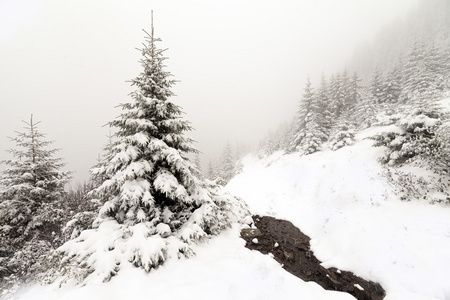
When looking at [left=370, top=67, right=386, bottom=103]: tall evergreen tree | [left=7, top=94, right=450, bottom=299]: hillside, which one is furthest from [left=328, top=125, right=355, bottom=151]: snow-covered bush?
[left=370, top=67, right=386, bottom=103]: tall evergreen tree

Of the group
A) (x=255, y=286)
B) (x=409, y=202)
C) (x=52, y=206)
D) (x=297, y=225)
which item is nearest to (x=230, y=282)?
(x=255, y=286)

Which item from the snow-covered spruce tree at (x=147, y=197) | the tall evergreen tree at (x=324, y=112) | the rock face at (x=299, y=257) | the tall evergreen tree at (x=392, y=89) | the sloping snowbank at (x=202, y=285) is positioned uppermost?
the tall evergreen tree at (x=392, y=89)

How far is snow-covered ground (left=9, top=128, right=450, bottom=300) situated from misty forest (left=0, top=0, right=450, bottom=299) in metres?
0.04

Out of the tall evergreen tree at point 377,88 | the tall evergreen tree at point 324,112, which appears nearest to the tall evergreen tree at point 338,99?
the tall evergreen tree at point 324,112

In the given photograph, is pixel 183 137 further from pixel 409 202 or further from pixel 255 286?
pixel 409 202

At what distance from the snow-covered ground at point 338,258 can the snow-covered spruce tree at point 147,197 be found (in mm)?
465

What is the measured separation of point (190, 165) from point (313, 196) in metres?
8.48

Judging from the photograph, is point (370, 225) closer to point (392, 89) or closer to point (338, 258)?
point (338, 258)

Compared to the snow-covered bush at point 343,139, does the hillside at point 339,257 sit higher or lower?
lower

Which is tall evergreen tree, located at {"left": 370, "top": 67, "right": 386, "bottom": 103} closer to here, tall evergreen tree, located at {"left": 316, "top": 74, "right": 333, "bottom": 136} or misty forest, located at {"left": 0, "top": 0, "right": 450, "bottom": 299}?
tall evergreen tree, located at {"left": 316, "top": 74, "right": 333, "bottom": 136}

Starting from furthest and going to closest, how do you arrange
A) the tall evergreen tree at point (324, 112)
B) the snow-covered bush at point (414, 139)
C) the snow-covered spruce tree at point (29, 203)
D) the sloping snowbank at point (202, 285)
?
the tall evergreen tree at point (324, 112)
the snow-covered spruce tree at point (29, 203)
the snow-covered bush at point (414, 139)
the sloping snowbank at point (202, 285)

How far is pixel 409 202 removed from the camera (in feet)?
25.6

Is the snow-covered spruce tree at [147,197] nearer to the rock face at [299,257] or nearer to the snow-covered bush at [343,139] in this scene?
the rock face at [299,257]

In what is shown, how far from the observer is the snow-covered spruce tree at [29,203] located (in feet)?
29.2
